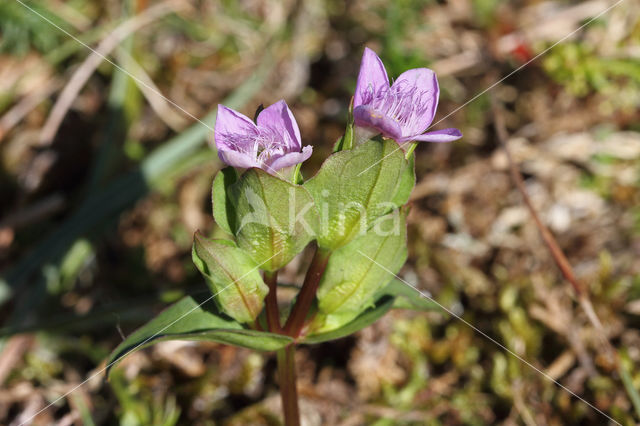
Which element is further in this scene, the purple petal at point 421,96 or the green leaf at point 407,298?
the green leaf at point 407,298

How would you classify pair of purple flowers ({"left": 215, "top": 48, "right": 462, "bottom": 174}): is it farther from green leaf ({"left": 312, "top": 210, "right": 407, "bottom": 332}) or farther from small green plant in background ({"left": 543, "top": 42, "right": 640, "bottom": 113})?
small green plant in background ({"left": 543, "top": 42, "right": 640, "bottom": 113})

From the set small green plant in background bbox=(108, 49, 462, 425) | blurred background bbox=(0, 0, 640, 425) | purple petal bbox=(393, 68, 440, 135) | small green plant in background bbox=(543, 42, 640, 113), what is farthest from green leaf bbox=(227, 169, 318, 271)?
small green plant in background bbox=(543, 42, 640, 113)

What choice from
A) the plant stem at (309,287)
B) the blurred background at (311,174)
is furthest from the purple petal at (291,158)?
the blurred background at (311,174)

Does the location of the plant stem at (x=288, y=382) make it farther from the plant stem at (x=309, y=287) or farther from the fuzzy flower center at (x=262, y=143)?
the fuzzy flower center at (x=262, y=143)

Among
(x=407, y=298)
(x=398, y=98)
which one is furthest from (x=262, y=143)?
(x=407, y=298)

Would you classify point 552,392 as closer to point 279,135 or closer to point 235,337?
point 235,337

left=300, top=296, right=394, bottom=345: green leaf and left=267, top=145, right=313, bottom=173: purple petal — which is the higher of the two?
left=267, top=145, right=313, bottom=173: purple petal

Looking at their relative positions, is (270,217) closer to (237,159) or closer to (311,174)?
(237,159)
